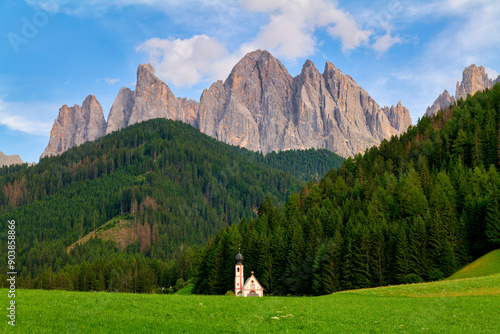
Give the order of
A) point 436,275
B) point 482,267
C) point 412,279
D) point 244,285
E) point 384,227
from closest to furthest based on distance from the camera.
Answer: point 482,267, point 412,279, point 436,275, point 244,285, point 384,227

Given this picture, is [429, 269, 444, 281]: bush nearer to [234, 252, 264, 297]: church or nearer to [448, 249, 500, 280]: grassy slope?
[448, 249, 500, 280]: grassy slope

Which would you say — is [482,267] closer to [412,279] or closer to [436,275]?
[436,275]

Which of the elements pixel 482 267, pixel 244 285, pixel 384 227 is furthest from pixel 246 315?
pixel 384 227

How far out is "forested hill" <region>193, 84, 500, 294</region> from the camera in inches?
2862

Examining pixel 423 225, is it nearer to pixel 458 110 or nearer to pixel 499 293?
pixel 499 293

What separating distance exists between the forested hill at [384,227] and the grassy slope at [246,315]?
28.8 metres

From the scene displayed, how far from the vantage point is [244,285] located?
251 ft

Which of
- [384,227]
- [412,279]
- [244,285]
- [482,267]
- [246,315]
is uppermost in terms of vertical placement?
[384,227]

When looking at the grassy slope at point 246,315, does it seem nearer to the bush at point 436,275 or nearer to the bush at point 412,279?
the bush at point 412,279

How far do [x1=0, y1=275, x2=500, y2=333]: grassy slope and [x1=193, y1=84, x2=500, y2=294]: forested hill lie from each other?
94.5 feet

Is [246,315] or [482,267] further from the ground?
[482,267]

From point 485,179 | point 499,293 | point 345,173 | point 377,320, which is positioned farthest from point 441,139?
point 377,320

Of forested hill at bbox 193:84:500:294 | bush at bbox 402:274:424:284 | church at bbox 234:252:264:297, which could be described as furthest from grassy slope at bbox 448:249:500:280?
church at bbox 234:252:264:297

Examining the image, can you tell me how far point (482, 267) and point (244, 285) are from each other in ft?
120
